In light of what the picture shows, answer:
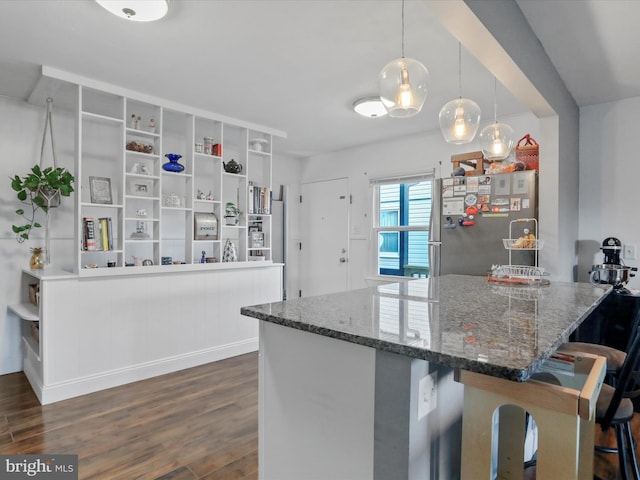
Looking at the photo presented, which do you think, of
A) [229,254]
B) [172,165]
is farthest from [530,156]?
[172,165]

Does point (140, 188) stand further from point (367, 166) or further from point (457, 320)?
point (457, 320)

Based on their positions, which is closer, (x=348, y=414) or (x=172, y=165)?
(x=348, y=414)

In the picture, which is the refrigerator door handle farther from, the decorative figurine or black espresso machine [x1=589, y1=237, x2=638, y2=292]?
the decorative figurine

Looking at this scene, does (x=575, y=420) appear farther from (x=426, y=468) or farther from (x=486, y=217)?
(x=486, y=217)

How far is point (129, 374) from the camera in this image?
9.93ft

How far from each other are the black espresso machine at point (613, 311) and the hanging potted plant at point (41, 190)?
4209 millimetres

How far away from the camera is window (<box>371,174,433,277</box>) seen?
4418 millimetres

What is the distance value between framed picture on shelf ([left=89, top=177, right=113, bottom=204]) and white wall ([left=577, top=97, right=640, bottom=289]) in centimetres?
422

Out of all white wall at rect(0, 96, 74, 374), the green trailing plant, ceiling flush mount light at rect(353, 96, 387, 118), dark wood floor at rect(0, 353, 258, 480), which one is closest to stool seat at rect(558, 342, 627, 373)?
dark wood floor at rect(0, 353, 258, 480)

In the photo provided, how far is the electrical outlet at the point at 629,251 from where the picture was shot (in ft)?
10.2

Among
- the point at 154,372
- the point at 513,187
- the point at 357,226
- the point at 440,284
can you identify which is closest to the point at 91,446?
the point at 154,372

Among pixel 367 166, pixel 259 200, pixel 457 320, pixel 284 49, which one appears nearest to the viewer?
pixel 457 320

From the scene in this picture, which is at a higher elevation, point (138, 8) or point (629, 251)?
point (138, 8)

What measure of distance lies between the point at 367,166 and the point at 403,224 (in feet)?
3.03
